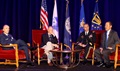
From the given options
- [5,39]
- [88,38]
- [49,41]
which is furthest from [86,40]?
[5,39]

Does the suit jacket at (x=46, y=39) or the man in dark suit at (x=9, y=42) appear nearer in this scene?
the man in dark suit at (x=9, y=42)

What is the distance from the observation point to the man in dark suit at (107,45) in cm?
707

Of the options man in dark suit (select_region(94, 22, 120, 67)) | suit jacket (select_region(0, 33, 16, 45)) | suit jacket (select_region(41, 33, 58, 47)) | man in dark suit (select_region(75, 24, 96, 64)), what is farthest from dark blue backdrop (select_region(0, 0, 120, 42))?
suit jacket (select_region(0, 33, 16, 45))

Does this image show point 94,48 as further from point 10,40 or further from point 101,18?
point 10,40

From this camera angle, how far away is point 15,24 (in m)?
9.03

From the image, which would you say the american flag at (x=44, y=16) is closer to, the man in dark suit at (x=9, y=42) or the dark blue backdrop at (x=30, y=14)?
the dark blue backdrop at (x=30, y=14)

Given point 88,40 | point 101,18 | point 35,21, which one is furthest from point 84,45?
point 35,21

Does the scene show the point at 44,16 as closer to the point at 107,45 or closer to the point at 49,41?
the point at 49,41

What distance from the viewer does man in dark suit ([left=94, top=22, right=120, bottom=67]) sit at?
23.2 feet

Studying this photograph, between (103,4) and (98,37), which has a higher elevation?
(103,4)

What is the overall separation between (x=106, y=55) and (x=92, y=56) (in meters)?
0.72

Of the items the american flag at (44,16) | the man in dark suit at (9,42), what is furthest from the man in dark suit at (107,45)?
the american flag at (44,16)

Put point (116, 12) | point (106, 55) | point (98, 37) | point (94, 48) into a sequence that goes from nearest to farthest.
Result: point (106, 55) < point (94, 48) < point (98, 37) < point (116, 12)

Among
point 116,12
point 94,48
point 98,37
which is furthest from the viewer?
point 116,12
